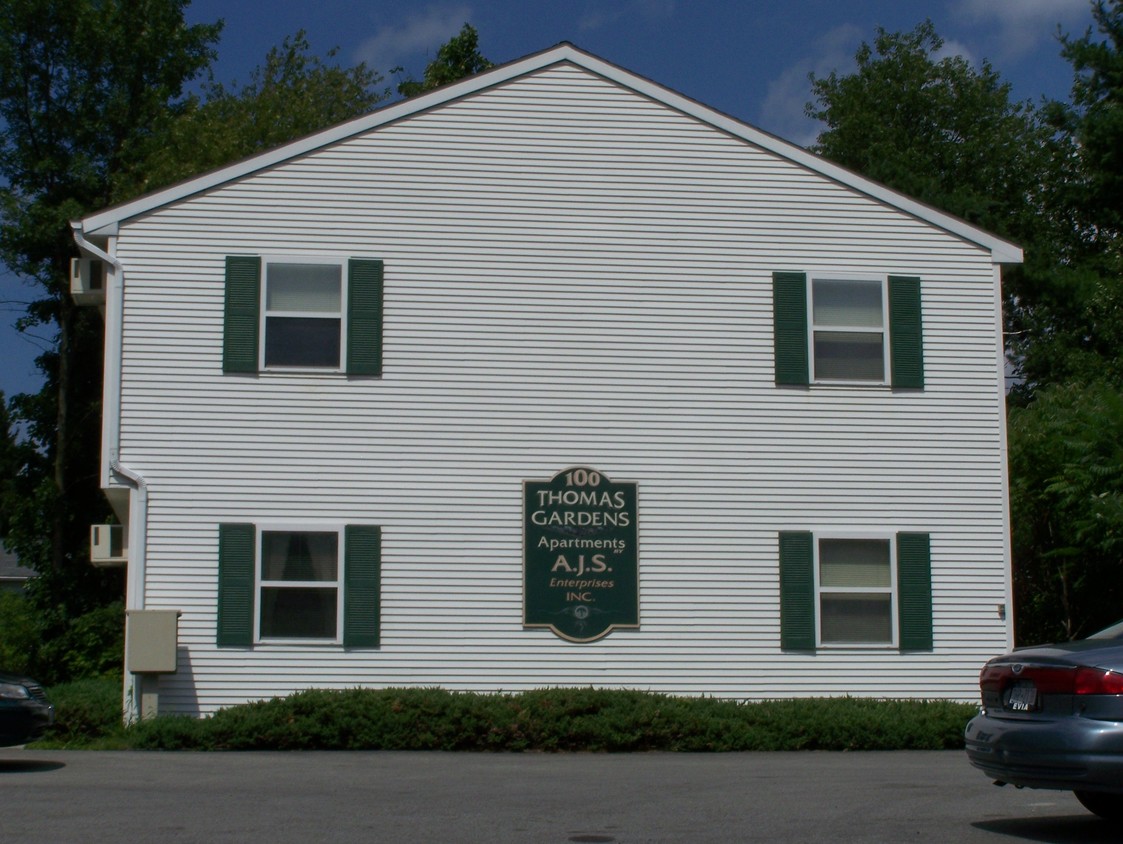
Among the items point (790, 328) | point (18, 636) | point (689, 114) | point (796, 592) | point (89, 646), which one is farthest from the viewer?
point (18, 636)

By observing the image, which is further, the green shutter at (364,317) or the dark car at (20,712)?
the green shutter at (364,317)

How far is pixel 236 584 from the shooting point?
1691 cm

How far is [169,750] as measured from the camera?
50.0 ft

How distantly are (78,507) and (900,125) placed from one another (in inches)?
1188

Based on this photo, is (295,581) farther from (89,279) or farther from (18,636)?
(18,636)

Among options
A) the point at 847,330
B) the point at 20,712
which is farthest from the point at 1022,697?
the point at 847,330

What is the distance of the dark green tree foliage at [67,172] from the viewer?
31453 millimetres

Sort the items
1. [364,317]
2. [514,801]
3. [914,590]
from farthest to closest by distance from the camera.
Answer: [914,590], [364,317], [514,801]

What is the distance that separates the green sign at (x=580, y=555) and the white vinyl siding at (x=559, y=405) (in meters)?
0.18

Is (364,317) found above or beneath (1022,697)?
above

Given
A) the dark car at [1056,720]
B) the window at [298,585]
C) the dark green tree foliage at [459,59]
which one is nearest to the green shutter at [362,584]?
the window at [298,585]

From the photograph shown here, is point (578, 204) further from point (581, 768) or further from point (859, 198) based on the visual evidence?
point (581, 768)

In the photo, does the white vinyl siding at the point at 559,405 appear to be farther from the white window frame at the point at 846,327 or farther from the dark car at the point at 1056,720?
the dark car at the point at 1056,720

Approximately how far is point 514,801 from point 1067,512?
1326 cm
